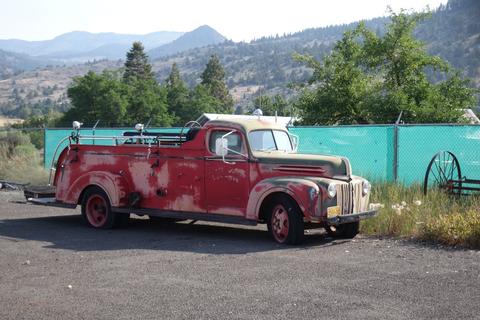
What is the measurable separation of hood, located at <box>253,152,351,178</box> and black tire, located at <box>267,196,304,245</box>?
552mm

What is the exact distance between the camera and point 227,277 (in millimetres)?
8180

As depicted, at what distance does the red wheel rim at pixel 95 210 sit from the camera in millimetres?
12812

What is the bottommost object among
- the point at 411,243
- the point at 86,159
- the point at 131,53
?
the point at 411,243

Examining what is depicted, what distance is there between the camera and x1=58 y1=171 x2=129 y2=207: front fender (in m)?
12.3

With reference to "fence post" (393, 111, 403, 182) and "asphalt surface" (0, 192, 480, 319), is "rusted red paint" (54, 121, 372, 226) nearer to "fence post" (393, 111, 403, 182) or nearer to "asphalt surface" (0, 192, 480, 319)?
"asphalt surface" (0, 192, 480, 319)

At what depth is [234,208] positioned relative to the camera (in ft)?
36.6

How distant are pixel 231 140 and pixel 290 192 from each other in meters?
1.68

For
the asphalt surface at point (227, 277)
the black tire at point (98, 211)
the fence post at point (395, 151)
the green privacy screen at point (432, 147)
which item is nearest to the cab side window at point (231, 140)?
the asphalt surface at point (227, 277)

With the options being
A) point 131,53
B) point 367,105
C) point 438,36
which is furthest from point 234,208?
point 438,36

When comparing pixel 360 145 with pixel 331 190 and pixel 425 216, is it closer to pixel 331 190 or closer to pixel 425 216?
pixel 425 216

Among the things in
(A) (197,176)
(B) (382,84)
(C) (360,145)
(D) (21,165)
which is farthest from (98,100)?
(A) (197,176)

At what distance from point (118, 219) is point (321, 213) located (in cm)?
438

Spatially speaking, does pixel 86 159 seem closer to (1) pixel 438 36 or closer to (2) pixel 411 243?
(2) pixel 411 243

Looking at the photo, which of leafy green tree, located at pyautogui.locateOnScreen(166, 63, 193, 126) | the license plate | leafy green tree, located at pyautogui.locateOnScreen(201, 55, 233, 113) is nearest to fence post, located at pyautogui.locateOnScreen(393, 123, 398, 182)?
the license plate
